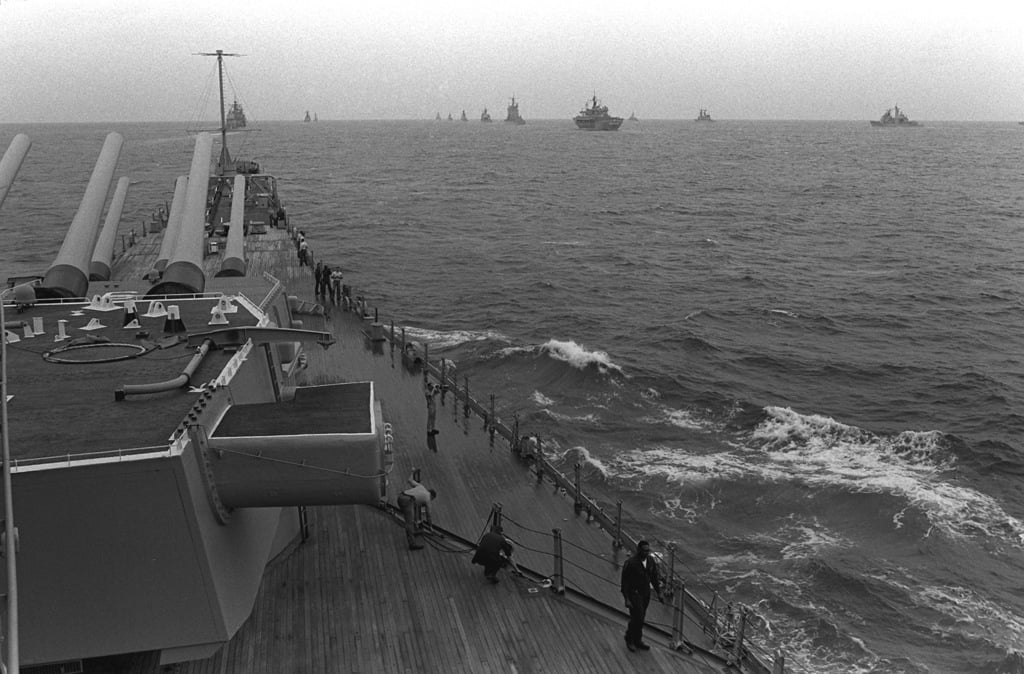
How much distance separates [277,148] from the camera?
18325 centimetres

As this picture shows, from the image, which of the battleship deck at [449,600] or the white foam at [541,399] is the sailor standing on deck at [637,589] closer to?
the battleship deck at [449,600]

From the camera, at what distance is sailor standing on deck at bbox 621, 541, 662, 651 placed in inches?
391

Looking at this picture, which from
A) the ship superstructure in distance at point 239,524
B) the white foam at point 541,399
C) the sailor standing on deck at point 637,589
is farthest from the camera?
the white foam at point 541,399

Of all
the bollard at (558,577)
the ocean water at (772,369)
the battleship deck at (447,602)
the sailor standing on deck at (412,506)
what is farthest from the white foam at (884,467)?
the sailor standing on deck at (412,506)

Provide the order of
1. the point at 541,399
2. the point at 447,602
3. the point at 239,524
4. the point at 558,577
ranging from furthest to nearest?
1. the point at 541,399
2. the point at 558,577
3. the point at 447,602
4. the point at 239,524

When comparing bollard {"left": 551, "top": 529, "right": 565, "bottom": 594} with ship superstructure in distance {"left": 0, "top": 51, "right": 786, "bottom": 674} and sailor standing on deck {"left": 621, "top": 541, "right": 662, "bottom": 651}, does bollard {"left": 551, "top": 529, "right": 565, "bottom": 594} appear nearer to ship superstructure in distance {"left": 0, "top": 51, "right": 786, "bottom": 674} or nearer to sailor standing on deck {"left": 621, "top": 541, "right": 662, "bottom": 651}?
ship superstructure in distance {"left": 0, "top": 51, "right": 786, "bottom": 674}

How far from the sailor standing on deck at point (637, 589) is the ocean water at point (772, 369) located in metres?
5.77

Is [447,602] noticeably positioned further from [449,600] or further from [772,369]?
[772,369]

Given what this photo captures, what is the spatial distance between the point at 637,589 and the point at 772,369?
23028mm

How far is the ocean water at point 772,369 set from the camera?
17.4 meters

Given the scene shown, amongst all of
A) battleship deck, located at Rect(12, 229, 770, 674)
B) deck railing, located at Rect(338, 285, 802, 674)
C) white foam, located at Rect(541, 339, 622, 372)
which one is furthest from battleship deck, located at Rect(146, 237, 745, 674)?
white foam, located at Rect(541, 339, 622, 372)

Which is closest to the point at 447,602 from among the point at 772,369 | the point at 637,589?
the point at 637,589

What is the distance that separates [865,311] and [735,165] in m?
98.8

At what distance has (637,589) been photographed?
9.97 m
